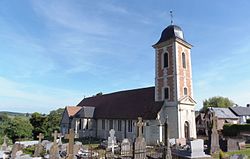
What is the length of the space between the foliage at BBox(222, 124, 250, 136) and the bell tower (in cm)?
1488

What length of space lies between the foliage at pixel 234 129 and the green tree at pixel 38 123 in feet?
98.9

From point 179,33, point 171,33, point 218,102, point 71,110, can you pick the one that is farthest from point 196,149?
point 218,102

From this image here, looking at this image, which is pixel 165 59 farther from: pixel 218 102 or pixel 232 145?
pixel 218 102

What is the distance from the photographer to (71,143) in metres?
8.80

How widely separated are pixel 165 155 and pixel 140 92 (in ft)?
55.2

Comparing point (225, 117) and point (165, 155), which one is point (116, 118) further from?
point (225, 117)

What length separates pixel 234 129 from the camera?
3538 cm

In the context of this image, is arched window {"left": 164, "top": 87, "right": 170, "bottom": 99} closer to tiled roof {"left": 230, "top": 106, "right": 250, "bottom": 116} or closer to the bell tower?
the bell tower

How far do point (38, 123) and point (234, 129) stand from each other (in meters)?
32.1

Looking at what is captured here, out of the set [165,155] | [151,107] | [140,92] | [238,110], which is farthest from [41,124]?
[238,110]

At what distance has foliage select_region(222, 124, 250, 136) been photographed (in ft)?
113

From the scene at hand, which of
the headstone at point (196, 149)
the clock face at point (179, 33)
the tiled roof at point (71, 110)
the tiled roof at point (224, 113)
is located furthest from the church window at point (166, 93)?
the tiled roof at point (224, 113)

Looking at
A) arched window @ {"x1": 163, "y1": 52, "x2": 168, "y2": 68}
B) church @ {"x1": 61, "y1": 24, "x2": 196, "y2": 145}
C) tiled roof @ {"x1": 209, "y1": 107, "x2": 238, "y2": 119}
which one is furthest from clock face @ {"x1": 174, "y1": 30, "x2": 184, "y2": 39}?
tiled roof @ {"x1": 209, "y1": 107, "x2": 238, "y2": 119}

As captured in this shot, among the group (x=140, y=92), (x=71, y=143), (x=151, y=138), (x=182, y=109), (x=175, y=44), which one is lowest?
(x=151, y=138)
